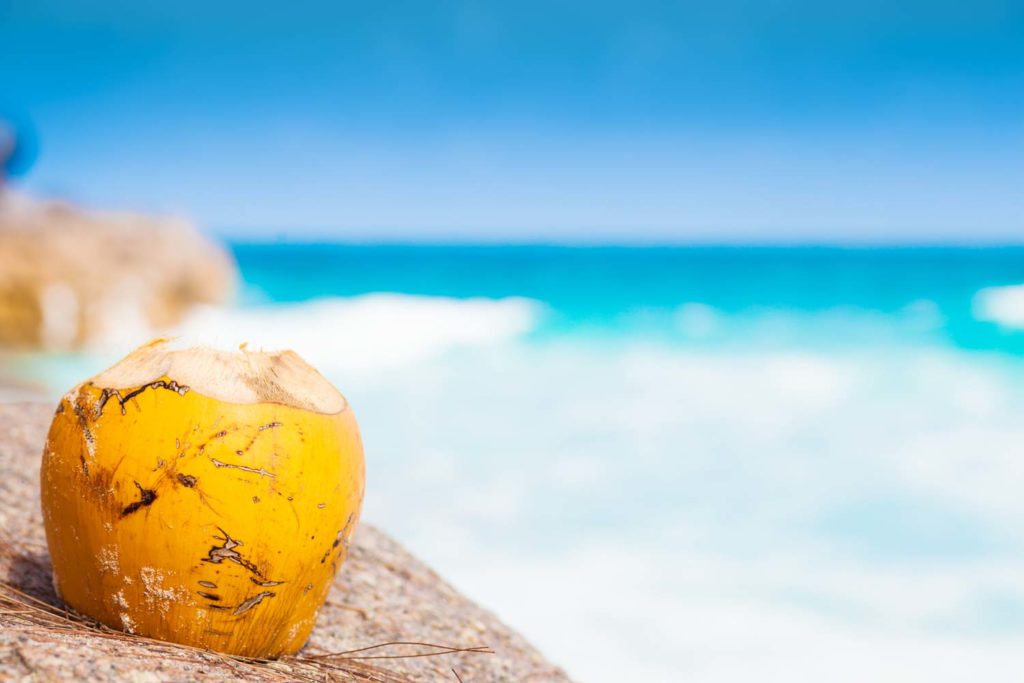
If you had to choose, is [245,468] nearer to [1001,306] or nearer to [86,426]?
[86,426]

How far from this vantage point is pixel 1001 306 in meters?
27.3

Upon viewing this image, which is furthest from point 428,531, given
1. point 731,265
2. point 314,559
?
point 731,265

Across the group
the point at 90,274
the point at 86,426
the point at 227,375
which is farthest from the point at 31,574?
the point at 90,274

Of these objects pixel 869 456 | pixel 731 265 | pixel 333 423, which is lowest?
pixel 333 423

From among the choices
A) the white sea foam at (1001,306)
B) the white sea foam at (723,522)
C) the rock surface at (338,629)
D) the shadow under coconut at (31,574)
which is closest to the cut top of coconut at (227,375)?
the rock surface at (338,629)

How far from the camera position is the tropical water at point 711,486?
602cm

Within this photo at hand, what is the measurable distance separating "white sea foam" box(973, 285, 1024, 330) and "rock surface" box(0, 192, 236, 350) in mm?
21173

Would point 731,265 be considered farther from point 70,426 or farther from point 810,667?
point 70,426

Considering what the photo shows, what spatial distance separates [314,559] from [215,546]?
27 cm

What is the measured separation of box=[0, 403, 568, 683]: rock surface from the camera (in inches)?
71.5

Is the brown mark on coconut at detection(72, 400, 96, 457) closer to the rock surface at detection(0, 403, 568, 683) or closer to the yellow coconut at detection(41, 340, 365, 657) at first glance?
the yellow coconut at detection(41, 340, 365, 657)

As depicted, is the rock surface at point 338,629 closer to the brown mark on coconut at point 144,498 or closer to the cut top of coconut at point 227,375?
the brown mark on coconut at point 144,498

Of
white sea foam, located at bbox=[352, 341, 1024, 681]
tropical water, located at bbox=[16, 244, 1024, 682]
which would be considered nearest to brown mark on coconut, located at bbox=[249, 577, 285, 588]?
tropical water, located at bbox=[16, 244, 1024, 682]

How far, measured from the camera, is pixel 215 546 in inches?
80.0
